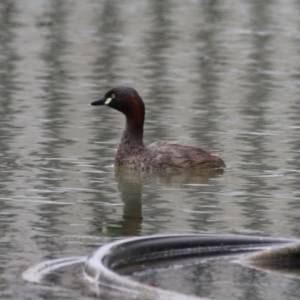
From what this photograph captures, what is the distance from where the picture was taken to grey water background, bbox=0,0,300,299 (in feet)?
37.3

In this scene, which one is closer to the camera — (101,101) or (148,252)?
(148,252)

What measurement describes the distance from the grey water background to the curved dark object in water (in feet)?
0.65

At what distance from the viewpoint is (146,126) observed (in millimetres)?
17781

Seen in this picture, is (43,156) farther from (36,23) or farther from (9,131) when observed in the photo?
(36,23)

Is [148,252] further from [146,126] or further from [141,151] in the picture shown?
[146,126]

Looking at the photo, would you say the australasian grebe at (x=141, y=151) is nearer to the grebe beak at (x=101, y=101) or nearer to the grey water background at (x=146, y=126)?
the grebe beak at (x=101, y=101)

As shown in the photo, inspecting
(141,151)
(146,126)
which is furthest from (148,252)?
(146,126)

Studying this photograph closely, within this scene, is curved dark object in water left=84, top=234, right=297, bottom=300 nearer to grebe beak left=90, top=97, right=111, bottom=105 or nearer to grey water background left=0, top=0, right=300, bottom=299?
grey water background left=0, top=0, right=300, bottom=299

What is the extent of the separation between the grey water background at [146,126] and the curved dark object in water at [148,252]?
7.8 inches

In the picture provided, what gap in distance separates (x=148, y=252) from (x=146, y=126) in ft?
26.0

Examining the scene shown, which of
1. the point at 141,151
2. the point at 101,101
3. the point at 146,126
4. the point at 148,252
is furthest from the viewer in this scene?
the point at 146,126

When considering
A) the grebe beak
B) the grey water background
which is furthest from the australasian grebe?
the grey water background

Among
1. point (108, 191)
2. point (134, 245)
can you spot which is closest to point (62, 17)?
point (108, 191)

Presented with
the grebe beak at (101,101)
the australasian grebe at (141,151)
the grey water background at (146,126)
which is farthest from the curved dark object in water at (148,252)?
the grebe beak at (101,101)
